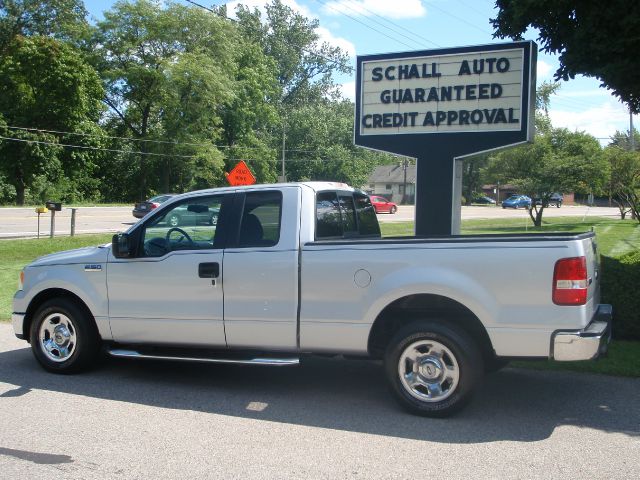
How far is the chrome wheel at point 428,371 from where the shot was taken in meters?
5.24

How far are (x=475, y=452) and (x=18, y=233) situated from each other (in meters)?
23.4

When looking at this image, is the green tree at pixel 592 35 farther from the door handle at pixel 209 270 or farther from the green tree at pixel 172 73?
the green tree at pixel 172 73

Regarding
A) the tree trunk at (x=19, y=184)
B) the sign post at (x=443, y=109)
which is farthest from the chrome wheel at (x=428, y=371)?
the tree trunk at (x=19, y=184)

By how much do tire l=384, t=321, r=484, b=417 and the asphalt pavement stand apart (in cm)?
15

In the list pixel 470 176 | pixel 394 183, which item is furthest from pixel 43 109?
pixel 394 183

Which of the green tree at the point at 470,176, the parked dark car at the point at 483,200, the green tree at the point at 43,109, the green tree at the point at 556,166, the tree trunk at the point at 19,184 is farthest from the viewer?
the parked dark car at the point at 483,200

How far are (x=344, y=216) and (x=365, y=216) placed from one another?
520 millimetres

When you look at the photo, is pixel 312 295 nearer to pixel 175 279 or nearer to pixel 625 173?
pixel 175 279

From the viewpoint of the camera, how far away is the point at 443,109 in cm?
997

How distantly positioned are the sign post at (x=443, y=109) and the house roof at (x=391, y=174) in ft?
275

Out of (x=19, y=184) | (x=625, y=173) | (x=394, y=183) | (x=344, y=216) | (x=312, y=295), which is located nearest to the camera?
(x=312, y=295)

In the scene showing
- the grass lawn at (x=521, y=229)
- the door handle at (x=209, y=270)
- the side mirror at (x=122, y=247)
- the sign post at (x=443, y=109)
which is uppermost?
the sign post at (x=443, y=109)

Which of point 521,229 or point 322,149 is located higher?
point 322,149

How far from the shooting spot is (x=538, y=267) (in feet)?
16.1
